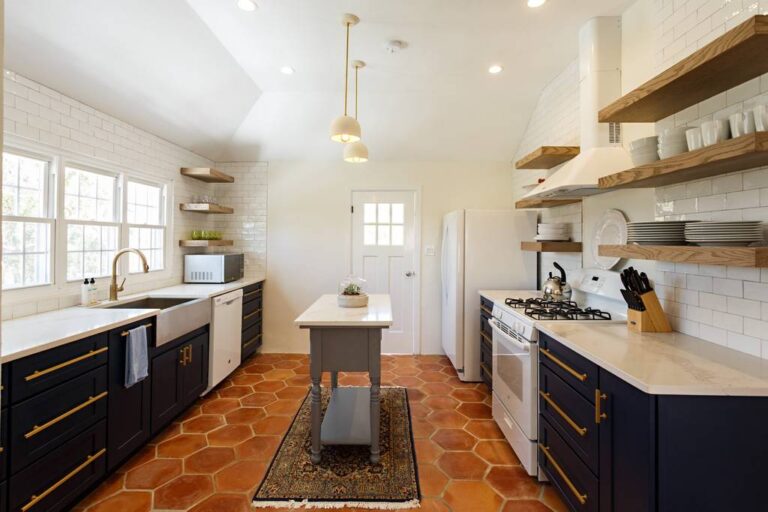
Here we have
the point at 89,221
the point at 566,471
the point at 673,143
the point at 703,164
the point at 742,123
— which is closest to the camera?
the point at 742,123

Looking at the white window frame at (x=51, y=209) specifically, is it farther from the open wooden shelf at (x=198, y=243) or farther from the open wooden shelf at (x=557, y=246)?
the open wooden shelf at (x=557, y=246)

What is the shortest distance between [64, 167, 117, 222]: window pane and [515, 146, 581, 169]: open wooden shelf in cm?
358

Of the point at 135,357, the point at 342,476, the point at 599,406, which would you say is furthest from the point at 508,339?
the point at 135,357

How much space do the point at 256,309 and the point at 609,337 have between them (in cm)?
371

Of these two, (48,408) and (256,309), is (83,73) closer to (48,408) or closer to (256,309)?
(48,408)

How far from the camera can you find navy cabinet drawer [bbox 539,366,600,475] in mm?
1629

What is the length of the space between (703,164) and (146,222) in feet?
13.8

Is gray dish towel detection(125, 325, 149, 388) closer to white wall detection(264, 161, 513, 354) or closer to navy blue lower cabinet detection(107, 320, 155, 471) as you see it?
navy blue lower cabinet detection(107, 320, 155, 471)

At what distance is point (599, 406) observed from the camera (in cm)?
157

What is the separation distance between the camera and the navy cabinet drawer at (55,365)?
1.63 m

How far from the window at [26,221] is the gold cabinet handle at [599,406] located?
3.37 m

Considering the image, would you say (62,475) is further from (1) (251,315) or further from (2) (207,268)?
(1) (251,315)

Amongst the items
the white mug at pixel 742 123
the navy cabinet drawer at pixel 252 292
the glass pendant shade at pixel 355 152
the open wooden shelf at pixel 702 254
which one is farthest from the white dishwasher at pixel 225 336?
the white mug at pixel 742 123

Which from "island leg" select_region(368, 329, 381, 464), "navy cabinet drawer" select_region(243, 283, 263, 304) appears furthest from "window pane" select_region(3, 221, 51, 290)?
"island leg" select_region(368, 329, 381, 464)
